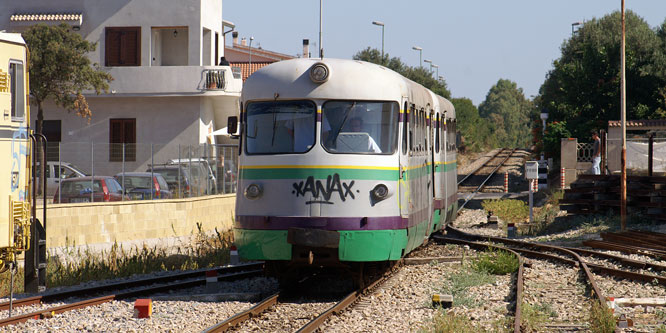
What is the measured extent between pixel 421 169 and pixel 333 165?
2726 millimetres

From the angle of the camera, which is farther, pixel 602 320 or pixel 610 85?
pixel 610 85

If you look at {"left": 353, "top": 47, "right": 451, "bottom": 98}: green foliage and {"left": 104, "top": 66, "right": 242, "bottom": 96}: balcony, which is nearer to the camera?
{"left": 104, "top": 66, "right": 242, "bottom": 96}: balcony

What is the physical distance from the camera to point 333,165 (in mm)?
11781

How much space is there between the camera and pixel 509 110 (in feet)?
565

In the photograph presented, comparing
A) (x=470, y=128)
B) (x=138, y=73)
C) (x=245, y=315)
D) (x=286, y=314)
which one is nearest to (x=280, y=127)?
(x=286, y=314)

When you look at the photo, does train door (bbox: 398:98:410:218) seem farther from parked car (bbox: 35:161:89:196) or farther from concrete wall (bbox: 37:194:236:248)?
parked car (bbox: 35:161:89:196)

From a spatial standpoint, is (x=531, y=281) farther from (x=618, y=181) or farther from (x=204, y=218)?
(x=204, y=218)

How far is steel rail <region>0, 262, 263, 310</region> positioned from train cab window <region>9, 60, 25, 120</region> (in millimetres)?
2436

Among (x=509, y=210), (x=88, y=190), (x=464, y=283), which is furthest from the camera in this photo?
(x=509, y=210)

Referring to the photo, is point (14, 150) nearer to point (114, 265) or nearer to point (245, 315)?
point (245, 315)

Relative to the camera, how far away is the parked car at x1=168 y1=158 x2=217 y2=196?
24.8m

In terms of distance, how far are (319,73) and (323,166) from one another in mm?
1258

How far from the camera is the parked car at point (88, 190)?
19844mm

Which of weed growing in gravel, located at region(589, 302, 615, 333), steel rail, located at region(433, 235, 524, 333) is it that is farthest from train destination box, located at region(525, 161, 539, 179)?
weed growing in gravel, located at region(589, 302, 615, 333)
